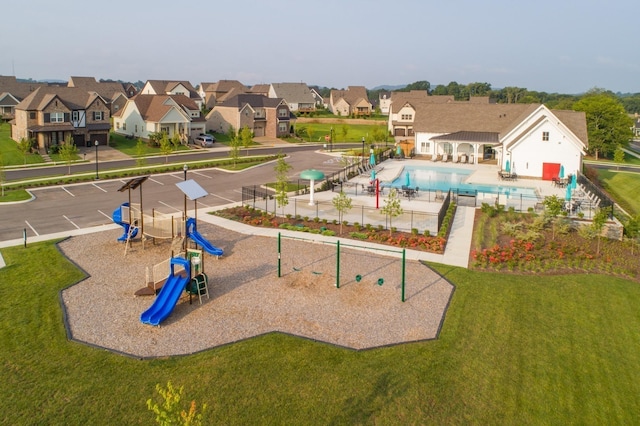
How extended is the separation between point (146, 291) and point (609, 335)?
52.6 ft

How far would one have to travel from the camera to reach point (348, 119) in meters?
115

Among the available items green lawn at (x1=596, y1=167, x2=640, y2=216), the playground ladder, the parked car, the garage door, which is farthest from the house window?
green lawn at (x1=596, y1=167, x2=640, y2=216)

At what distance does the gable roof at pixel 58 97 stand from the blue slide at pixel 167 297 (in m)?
47.9

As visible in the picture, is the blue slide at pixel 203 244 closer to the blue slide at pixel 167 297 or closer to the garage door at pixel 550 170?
the blue slide at pixel 167 297

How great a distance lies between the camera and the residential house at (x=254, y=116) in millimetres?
77438

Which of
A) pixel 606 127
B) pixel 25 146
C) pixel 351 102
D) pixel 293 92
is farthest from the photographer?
pixel 351 102

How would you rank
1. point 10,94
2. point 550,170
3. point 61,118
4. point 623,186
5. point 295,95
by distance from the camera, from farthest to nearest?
point 295,95, point 10,94, point 61,118, point 623,186, point 550,170

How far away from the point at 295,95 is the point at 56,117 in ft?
239

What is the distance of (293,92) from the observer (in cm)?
12556

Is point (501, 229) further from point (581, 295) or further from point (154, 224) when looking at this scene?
point (154, 224)

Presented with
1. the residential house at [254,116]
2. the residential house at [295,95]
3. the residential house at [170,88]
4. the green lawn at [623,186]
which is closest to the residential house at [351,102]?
the residential house at [295,95]

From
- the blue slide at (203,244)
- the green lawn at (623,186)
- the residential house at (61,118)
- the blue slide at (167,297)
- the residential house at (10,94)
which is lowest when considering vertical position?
the blue slide at (167,297)

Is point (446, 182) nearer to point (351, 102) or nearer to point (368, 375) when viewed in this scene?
point (368, 375)

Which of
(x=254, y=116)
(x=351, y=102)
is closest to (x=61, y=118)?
(x=254, y=116)
